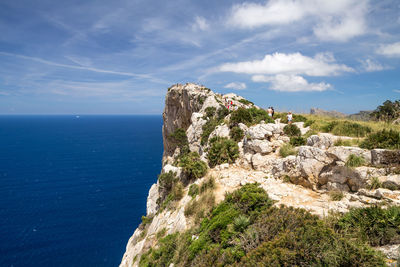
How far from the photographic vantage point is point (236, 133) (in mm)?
19281

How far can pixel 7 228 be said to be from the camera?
4234cm

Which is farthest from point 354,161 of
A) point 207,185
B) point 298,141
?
point 207,185

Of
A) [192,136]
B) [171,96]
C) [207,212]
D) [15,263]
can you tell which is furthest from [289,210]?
[15,263]

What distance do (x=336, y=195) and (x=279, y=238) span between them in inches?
191

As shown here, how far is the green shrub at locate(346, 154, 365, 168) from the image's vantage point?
9555 millimetres

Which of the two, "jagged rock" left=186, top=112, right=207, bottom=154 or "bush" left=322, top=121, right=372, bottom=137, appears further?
"jagged rock" left=186, top=112, right=207, bottom=154

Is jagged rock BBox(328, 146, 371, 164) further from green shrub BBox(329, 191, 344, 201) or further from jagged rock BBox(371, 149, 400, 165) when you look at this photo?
green shrub BBox(329, 191, 344, 201)

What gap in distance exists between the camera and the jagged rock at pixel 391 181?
8008 millimetres

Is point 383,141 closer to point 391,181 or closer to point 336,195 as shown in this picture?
point 391,181

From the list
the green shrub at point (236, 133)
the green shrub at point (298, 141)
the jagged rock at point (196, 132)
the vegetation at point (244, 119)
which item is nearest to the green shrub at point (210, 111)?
the jagged rock at point (196, 132)

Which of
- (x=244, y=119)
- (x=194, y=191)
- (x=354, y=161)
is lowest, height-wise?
(x=194, y=191)

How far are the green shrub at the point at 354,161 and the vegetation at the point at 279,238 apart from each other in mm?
3486

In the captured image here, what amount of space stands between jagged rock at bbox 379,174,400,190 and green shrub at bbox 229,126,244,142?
11.3 metres

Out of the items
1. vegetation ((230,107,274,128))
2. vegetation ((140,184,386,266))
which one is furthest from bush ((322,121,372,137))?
vegetation ((140,184,386,266))
